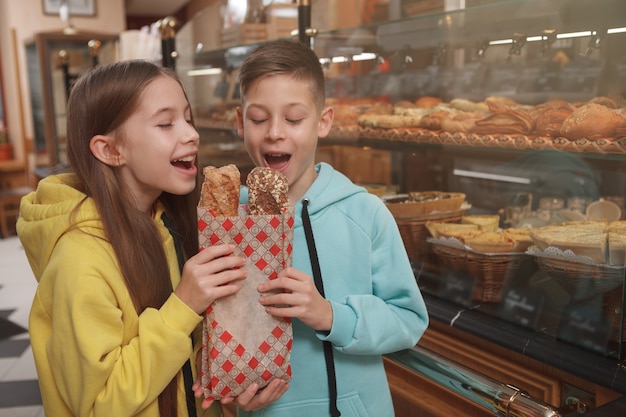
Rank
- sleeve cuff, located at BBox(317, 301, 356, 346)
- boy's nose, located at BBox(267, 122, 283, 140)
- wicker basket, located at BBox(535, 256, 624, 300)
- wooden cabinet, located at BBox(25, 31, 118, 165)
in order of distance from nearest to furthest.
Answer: sleeve cuff, located at BBox(317, 301, 356, 346)
boy's nose, located at BBox(267, 122, 283, 140)
wicker basket, located at BBox(535, 256, 624, 300)
wooden cabinet, located at BBox(25, 31, 118, 165)

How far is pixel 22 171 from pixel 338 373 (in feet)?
26.3

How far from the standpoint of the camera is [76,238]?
1.16 meters

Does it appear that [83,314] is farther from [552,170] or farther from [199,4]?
[199,4]

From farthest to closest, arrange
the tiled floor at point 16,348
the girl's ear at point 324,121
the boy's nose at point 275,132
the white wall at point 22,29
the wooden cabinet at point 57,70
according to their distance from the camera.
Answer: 1. the white wall at point 22,29
2. the wooden cabinet at point 57,70
3. the tiled floor at point 16,348
4. the girl's ear at point 324,121
5. the boy's nose at point 275,132

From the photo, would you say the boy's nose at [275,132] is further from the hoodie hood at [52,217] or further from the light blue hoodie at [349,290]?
the hoodie hood at [52,217]

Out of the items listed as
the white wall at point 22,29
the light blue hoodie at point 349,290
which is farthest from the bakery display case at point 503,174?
the white wall at point 22,29

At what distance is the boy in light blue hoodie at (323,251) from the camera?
123 centimetres

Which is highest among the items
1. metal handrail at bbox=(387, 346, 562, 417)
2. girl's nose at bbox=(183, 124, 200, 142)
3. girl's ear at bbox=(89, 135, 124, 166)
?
girl's nose at bbox=(183, 124, 200, 142)

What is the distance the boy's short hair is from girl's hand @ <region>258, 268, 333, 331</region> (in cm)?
44

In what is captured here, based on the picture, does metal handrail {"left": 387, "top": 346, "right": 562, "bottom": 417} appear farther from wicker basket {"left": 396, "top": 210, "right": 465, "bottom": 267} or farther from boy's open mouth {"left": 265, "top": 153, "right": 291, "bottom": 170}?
wicker basket {"left": 396, "top": 210, "right": 465, "bottom": 267}

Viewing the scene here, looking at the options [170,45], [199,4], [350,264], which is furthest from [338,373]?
[199,4]

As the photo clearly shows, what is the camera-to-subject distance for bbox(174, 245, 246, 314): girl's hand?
100cm

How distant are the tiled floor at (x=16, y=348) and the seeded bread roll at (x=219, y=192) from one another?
2.59 metres

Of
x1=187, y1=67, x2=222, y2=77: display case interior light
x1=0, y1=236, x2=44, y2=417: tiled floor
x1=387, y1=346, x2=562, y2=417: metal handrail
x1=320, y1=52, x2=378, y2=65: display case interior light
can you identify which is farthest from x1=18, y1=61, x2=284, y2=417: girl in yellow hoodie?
x1=187, y1=67, x2=222, y2=77: display case interior light
